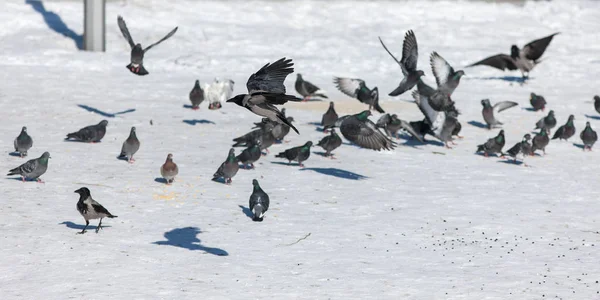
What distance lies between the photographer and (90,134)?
17.1 meters

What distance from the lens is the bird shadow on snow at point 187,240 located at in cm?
1120

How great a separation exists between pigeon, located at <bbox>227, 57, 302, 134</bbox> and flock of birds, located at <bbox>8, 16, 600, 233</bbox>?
11 millimetres

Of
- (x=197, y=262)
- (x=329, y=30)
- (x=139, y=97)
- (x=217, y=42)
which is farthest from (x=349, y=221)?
(x=329, y=30)

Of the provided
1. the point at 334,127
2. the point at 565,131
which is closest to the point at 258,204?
the point at 334,127

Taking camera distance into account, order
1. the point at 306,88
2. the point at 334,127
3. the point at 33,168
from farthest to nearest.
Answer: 1. the point at 306,88
2. the point at 334,127
3. the point at 33,168

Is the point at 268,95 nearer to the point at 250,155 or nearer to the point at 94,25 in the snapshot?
the point at 250,155

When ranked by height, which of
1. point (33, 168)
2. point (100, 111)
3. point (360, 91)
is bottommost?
point (100, 111)

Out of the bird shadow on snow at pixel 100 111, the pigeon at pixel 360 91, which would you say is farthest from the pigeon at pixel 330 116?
the bird shadow on snow at pixel 100 111

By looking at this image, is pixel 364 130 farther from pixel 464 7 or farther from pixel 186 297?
pixel 464 7

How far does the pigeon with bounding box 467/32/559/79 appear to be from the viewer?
26.5 meters

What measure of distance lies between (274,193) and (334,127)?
4.64 meters

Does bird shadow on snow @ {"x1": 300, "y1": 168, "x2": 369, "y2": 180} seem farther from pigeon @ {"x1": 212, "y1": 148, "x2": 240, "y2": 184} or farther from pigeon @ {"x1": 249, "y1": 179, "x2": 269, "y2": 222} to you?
pigeon @ {"x1": 249, "y1": 179, "x2": 269, "y2": 222}

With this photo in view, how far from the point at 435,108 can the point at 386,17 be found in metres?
17.2

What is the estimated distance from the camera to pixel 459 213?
1355 cm
